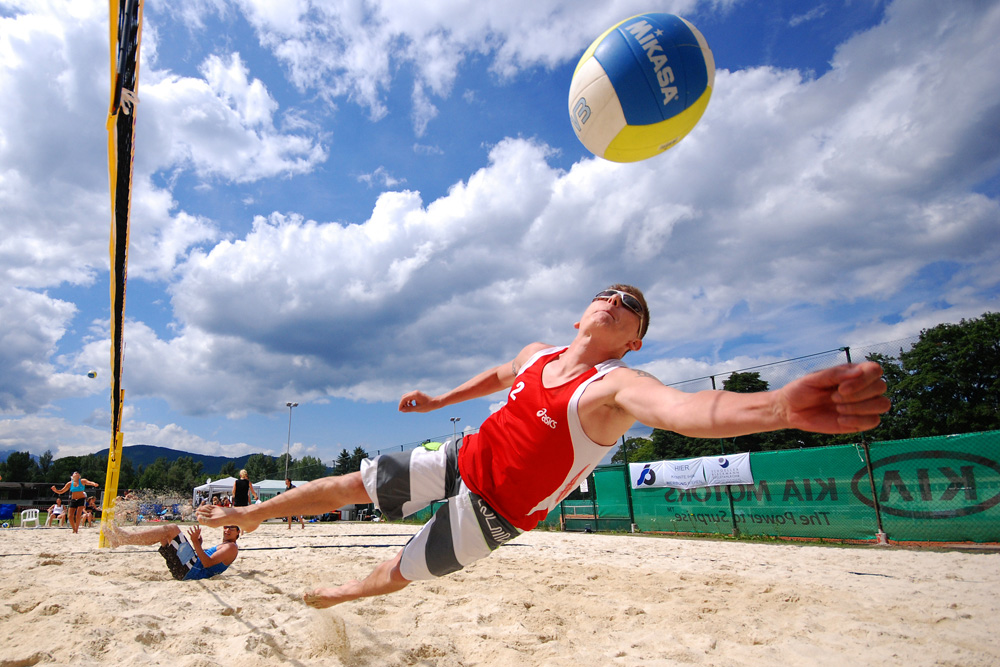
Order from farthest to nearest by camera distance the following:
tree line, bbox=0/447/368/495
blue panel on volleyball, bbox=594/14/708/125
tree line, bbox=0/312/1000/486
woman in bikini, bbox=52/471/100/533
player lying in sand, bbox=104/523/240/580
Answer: tree line, bbox=0/447/368/495 → tree line, bbox=0/312/1000/486 → woman in bikini, bbox=52/471/100/533 → player lying in sand, bbox=104/523/240/580 → blue panel on volleyball, bbox=594/14/708/125

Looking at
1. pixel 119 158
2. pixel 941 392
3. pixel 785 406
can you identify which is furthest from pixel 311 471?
pixel 941 392

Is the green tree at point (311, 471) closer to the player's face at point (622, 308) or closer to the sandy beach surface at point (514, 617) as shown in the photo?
the sandy beach surface at point (514, 617)

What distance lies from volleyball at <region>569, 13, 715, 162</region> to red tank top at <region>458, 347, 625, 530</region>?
1692 millimetres

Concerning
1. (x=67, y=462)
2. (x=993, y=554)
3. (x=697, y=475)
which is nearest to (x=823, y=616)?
(x=993, y=554)

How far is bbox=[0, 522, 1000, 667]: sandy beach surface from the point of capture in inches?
116

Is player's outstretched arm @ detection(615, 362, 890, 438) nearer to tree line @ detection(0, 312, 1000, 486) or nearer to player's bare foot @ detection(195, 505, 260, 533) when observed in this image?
player's bare foot @ detection(195, 505, 260, 533)

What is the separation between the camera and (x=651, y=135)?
10.7 feet

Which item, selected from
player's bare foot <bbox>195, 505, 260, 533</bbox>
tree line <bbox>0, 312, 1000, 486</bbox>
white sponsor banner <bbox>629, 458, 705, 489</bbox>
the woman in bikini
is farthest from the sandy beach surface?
tree line <bbox>0, 312, 1000, 486</bbox>

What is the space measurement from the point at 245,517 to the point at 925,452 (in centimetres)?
970

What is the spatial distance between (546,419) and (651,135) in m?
2.07

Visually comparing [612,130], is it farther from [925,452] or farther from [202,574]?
[925,452]

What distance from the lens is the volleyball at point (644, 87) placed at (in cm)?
320

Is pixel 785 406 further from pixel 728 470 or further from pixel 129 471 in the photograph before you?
pixel 129 471

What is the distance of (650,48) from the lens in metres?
3.22
